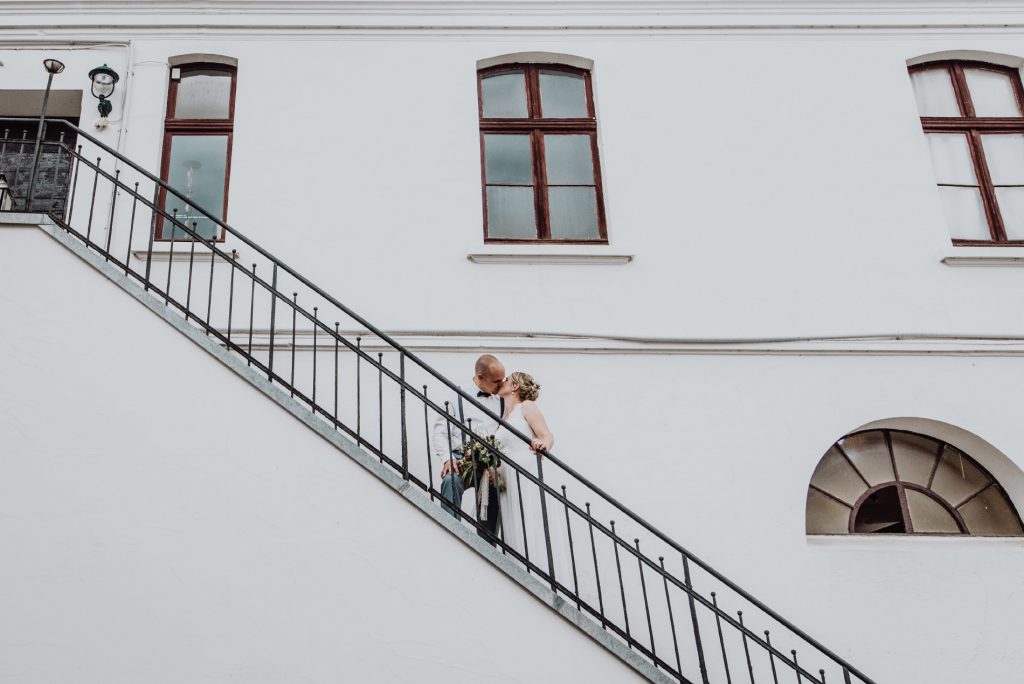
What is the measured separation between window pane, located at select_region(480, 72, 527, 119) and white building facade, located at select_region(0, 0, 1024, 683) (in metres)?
0.03

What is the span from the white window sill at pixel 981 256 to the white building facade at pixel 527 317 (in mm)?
23

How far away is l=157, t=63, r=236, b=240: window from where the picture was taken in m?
7.52

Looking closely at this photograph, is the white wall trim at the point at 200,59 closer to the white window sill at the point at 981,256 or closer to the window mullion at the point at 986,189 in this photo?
the white window sill at the point at 981,256

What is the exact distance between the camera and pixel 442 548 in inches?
195

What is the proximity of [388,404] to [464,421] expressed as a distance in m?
0.91

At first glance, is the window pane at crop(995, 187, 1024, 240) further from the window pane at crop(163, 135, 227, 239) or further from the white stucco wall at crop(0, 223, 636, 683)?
the window pane at crop(163, 135, 227, 239)

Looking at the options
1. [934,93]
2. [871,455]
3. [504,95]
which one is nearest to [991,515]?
[871,455]

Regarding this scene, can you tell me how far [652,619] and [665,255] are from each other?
2.94 metres

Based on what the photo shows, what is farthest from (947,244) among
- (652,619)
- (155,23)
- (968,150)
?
(155,23)

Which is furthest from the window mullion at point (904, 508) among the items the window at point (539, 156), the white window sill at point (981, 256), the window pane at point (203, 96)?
the window pane at point (203, 96)

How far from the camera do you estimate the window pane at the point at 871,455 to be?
7020 millimetres

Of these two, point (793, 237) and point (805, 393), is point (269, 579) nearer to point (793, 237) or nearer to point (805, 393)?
point (805, 393)

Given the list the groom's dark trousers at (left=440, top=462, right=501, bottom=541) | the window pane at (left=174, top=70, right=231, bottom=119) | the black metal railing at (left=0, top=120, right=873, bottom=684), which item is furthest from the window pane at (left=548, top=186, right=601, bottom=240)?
the window pane at (left=174, top=70, right=231, bottom=119)

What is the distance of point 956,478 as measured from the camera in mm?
7090
